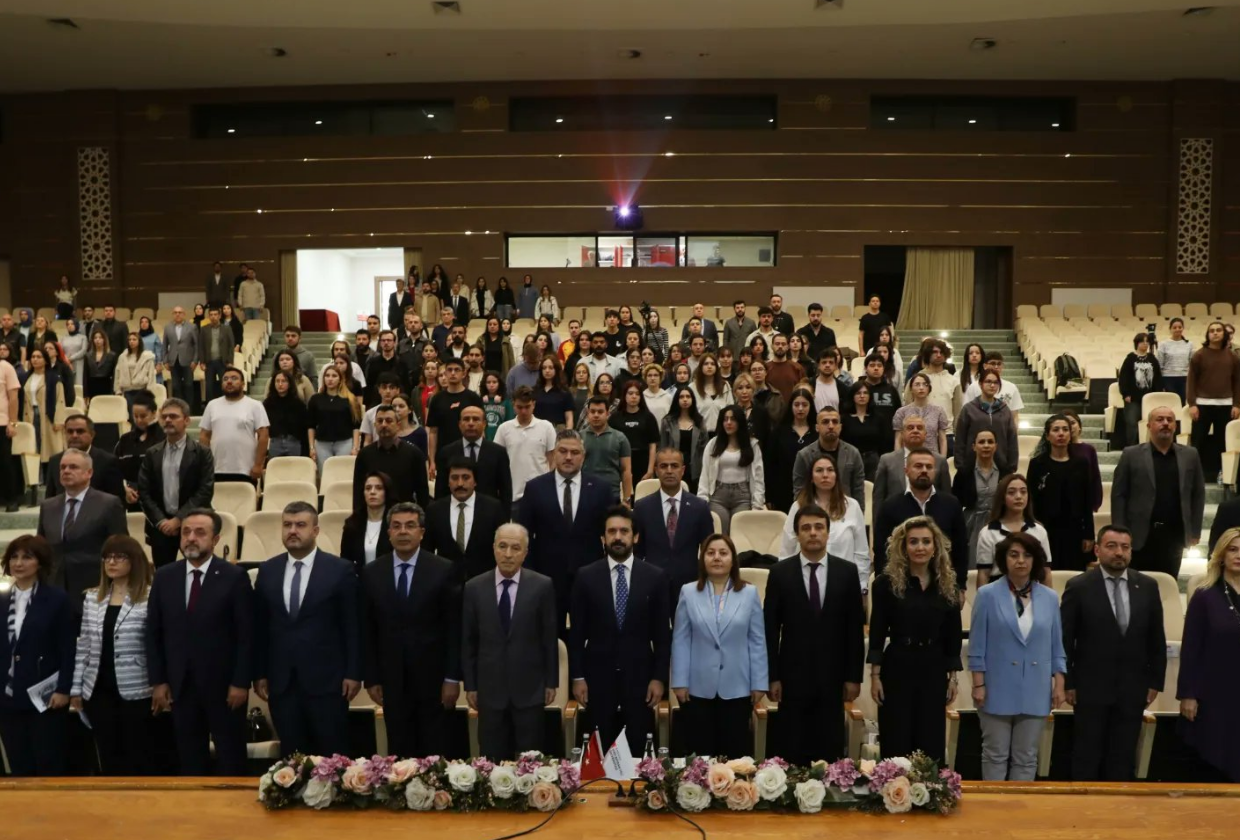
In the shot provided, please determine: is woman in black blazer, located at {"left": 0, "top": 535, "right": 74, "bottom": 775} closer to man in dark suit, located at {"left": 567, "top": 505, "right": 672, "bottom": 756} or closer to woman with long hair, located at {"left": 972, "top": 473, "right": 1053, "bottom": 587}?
man in dark suit, located at {"left": 567, "top": 505, "right": 672, "bottom": 756}

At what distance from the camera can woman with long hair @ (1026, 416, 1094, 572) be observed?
240 inches

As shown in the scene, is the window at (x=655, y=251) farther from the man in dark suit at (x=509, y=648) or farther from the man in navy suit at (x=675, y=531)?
the man in dark suit at (x=509, y=648)

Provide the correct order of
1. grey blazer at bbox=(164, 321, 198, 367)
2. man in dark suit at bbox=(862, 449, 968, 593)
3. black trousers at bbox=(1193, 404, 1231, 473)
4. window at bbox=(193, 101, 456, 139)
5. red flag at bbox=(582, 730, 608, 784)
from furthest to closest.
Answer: window at bbox=(193, 101, 456, 139) → grey blazer at bbox=(164, 321, 198, 367) → black trousers at bbox=(1193, 404, 1231, 473) → man in dark suit at bbox=(862, 449, 968, 593) → red flag at bbox=(582, 730, 608, 784)

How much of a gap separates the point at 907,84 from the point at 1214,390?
9727mm

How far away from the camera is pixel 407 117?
17.5 m

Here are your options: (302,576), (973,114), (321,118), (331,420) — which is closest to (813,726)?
(302,576)

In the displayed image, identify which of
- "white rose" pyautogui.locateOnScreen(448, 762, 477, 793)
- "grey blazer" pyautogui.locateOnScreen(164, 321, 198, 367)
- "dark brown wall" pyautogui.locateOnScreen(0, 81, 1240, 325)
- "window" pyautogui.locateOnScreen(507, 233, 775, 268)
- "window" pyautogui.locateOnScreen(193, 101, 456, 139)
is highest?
"window" pyautogui.locateOnScreen(193, 101, 456, 139)

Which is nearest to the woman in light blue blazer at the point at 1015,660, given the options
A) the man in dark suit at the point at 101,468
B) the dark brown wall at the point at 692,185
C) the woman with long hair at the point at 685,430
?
the woman with long hair at the point at 685,430

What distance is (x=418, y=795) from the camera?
3.49 meters

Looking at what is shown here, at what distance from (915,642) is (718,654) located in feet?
2.50

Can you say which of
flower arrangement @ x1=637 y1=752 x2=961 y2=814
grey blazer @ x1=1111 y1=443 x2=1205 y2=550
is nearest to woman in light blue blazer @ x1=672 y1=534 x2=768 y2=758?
flower arrangement @ x1=637 y1=752 x2=961 y2=814

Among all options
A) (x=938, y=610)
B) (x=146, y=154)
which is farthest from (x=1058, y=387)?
(x=146, y=154)

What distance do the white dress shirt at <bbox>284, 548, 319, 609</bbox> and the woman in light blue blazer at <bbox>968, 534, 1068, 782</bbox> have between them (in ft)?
8.54

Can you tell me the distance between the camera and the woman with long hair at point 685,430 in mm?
7488
